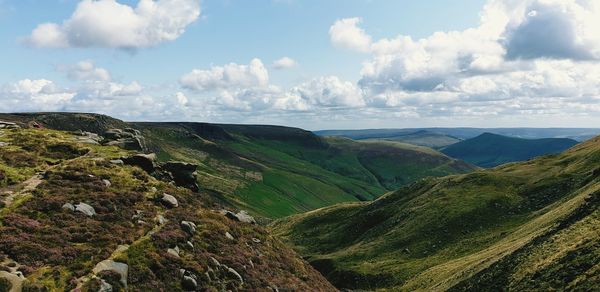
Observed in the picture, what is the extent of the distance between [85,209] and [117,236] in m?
5.60

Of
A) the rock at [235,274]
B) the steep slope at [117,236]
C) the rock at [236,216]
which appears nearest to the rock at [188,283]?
the steep slope at [117,236]

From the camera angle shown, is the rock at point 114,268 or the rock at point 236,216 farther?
the rock at point 236,216

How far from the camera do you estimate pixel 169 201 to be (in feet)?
161

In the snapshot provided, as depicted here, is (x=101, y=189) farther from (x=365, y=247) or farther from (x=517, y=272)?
(x=365, y=247)

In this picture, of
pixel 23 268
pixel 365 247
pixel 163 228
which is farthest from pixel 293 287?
pixel 365 247

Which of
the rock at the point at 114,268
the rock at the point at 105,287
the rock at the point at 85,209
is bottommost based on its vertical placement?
the rock at the point at 105,287

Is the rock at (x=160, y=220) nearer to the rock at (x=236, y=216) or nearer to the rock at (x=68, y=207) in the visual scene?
the rock at (x=68, y=207)

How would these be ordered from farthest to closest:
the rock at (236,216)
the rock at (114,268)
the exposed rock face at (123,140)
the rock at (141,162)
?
the exposed rock face at (123,140), the rock at (141,162), the rock at (236,216), the rock at (114,268)

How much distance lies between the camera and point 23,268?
2973cm

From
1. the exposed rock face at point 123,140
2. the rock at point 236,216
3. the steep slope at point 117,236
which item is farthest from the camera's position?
the exposed rock face at point 123,140

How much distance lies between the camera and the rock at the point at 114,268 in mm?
32156

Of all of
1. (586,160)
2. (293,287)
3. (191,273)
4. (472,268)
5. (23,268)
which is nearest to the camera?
(23,268)

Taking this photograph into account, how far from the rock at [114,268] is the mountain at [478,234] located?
31.1m

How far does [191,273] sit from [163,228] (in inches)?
280
